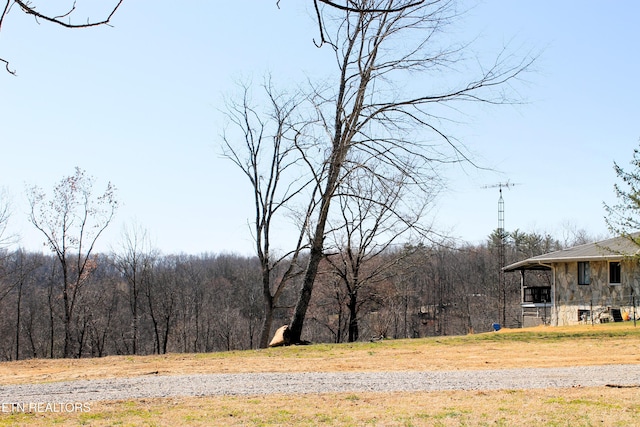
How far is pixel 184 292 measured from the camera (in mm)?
59812

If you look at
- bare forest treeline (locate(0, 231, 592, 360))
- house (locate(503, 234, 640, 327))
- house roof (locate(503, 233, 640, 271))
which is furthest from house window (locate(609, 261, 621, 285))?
bare forest treeline (locate(0, 231, 592, 360))

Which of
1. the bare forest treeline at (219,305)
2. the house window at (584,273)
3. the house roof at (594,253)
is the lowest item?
the bare forest treeline at (219,305)

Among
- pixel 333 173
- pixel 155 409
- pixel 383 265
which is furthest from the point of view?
pixel 383 265

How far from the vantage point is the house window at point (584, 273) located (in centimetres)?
2623

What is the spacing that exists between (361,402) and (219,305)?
54.9 metres

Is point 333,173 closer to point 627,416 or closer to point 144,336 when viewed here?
point 627,416

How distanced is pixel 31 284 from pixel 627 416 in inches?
2038

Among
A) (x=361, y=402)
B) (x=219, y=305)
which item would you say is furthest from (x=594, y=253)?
(x=219, y=305)

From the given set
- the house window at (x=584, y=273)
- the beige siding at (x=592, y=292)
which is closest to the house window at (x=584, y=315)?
the beige siding at (x=592, y=292)

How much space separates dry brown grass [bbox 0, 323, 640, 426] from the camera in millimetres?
6898

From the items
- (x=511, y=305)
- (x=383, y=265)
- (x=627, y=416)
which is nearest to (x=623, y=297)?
(x=383, y=265)

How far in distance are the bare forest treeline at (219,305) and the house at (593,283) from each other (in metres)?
6.91

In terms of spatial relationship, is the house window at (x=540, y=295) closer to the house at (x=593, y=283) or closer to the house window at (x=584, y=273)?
the house at (x=593, y=283)

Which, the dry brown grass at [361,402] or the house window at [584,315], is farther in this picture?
the house window at [584,315]
